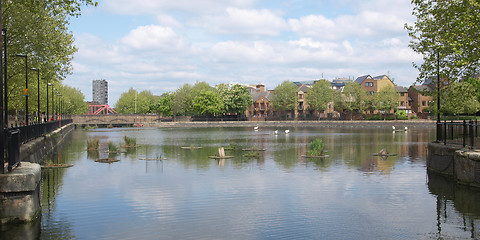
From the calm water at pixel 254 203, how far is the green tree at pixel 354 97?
352 feet

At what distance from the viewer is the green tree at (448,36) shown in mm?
24234

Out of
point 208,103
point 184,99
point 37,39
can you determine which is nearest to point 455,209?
point 37,39

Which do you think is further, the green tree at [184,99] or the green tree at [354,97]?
the green tree at [184,99]

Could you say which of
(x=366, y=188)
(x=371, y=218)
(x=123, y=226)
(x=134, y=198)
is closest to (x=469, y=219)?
(x=371, y=218)

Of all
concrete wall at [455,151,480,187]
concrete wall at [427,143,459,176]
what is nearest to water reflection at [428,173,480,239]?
concrete wall at [455,151,480,187]

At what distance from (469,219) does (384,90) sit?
123729mm

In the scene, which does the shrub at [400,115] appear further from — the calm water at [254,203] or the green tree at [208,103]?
the calm water at [254,203]

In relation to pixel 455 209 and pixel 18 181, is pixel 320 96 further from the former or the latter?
pixel 18 181

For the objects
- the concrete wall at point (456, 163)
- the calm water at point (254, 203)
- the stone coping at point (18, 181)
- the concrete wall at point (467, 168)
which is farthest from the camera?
the concrete wall at point (456, 163)

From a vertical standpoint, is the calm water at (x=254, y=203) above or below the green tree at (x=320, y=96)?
below

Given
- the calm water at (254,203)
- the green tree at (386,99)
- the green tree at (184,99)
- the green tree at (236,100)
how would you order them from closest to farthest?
the calm water at (254,203)
the green tree at (386,99)
the green tree at (236,100)
the green tree at (184,99)

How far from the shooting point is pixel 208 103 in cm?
14275

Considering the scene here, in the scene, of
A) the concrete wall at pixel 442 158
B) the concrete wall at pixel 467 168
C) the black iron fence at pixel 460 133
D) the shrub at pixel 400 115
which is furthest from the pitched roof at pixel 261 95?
the concrete wall at pixel 467 168

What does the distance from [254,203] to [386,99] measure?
122m
